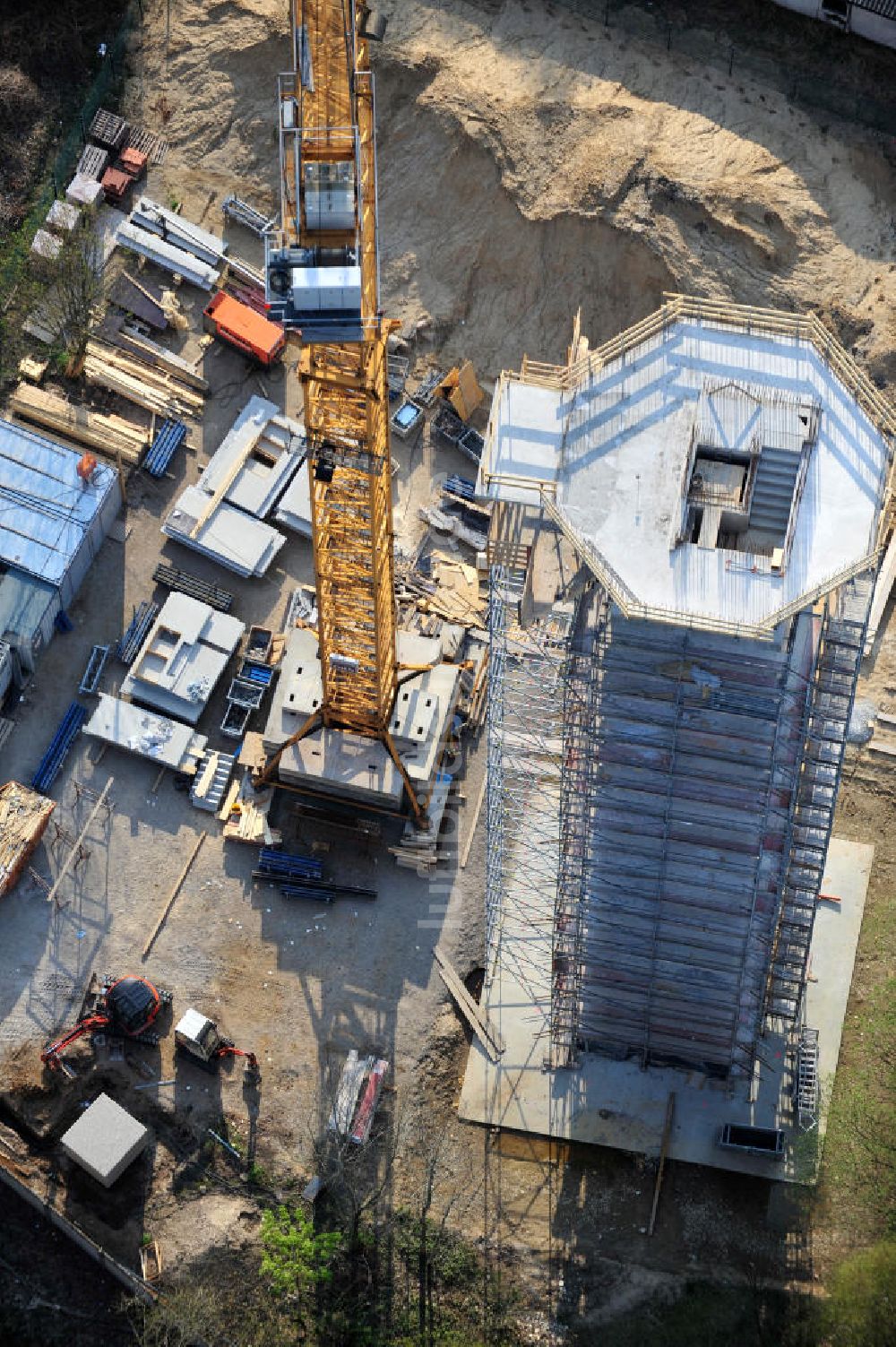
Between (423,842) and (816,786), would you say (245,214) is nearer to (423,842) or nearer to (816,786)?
(423,842)

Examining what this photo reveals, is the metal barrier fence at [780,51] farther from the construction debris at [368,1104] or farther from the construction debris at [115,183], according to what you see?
the construction debris at [368,1104]

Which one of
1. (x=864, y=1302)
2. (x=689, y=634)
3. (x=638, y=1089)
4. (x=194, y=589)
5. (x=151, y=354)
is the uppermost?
(x=151, y=354)

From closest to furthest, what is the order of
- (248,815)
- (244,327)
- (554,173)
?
(248,815) < (554,173) < (244,327)

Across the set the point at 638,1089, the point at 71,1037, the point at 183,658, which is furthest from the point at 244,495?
the point at 638,1089

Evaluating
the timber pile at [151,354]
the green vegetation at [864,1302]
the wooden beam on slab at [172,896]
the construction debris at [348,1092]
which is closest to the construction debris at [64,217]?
the timber pile at [151,354]

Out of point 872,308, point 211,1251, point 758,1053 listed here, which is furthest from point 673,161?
point 211,1251

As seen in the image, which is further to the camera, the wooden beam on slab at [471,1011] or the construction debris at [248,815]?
the construction debris at [248,815]

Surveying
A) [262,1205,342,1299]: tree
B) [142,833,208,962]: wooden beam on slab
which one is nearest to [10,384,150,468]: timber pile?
[142,833,208,962]: wooden beam on slab

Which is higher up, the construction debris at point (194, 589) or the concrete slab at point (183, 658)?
the construction debris at point (194, 589)
